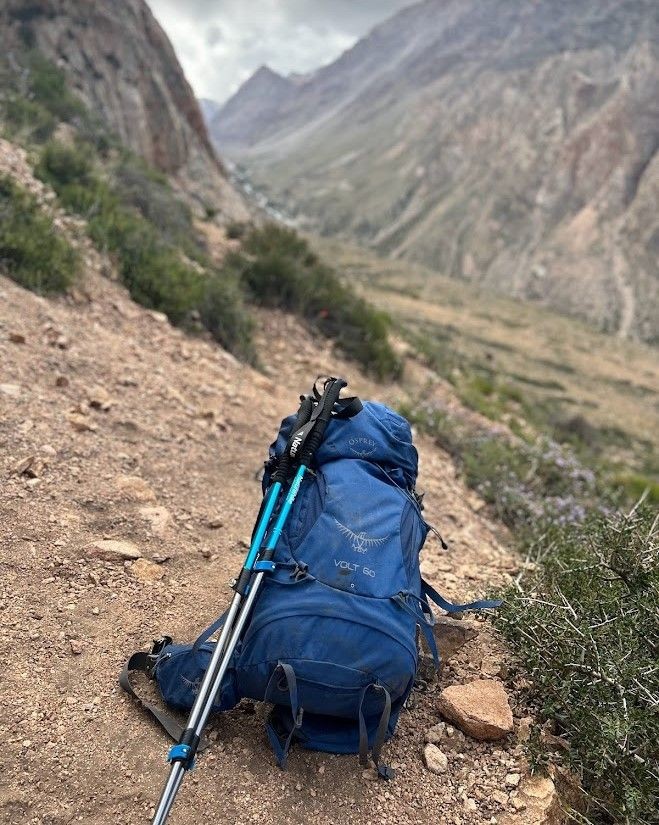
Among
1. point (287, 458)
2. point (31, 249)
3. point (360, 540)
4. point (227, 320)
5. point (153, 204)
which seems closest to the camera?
point (360, 540)

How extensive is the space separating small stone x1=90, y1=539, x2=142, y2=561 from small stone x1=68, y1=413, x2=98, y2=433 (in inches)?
40.5

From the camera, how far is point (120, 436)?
13.0 feet

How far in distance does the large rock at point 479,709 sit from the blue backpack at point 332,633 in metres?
0.14

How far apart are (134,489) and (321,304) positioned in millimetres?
5764

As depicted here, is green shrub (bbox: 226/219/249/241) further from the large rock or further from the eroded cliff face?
the large rock

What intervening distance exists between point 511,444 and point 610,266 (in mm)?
55372

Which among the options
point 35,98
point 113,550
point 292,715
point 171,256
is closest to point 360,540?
point 292,715

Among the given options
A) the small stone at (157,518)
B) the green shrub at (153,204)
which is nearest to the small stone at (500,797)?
the small stone at (157,518)

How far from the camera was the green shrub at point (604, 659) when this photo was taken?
1.91m

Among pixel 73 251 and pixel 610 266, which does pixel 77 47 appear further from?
pixel 610 266

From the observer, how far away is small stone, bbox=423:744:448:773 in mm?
2129

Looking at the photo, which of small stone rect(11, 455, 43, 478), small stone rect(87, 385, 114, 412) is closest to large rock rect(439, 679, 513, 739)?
small stone rect(11, 455, 43, 478)

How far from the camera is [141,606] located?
8.68 ft

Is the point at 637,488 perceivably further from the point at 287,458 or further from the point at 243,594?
the point at 243,594
